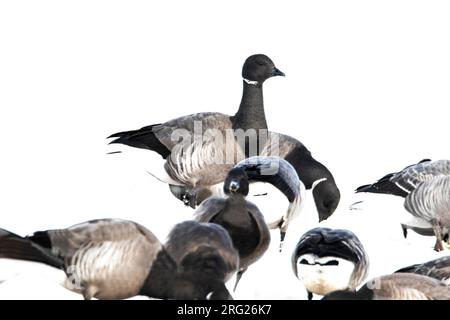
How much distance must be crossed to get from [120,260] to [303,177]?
4.01 m

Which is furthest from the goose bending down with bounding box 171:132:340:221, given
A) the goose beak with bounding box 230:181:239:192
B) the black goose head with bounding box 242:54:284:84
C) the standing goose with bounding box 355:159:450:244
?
the goose beak with bounding box 230:181:239:192

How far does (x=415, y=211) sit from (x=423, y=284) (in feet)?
10.2

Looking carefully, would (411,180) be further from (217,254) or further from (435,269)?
(217,254)

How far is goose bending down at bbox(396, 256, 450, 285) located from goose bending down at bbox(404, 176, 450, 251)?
2157 millimetres

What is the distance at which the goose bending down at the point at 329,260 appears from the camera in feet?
30.4

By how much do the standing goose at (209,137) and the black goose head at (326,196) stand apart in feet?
2.76

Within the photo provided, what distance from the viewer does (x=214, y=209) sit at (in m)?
9.90

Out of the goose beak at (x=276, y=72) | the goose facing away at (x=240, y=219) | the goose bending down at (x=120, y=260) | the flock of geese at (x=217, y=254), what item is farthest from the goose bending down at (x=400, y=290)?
the goose beak at (x=276, y=72)

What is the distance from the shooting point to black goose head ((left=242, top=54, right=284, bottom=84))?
13094mm

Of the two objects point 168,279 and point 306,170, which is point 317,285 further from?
point 306,170

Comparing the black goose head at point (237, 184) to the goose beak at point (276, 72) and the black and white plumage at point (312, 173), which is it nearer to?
the black and white plumage at point (312, 173)

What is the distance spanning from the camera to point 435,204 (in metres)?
11.7
